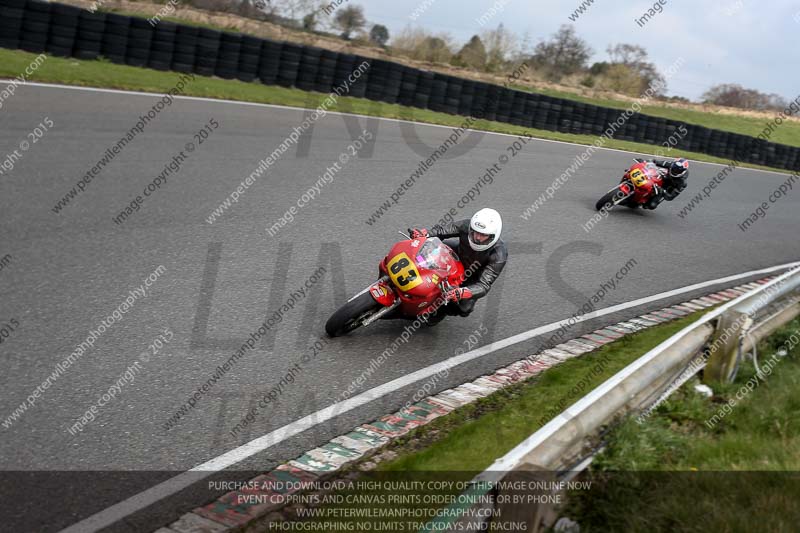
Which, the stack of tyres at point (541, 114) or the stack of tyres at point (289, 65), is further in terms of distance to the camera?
the stack of tyres at point (541, 114)

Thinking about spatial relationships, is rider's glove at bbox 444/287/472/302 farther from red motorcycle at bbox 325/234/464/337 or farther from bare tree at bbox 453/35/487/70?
bare tree at bbox 453/35/487/70

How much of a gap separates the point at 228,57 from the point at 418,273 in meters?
13.3

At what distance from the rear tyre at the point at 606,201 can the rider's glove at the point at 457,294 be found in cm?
764

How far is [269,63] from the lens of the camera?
19109mm

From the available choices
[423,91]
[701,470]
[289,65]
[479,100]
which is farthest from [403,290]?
[479,100]

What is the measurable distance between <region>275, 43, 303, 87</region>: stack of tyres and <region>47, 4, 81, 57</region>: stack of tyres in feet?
15.1

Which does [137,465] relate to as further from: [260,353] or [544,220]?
[544,220]

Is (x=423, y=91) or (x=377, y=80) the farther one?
(x=423, y=91)

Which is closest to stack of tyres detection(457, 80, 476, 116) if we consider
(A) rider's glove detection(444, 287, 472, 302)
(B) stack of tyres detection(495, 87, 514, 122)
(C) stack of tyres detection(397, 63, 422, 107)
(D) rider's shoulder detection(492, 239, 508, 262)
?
(B) stack of tyres detection(495, 87, 514, 122)

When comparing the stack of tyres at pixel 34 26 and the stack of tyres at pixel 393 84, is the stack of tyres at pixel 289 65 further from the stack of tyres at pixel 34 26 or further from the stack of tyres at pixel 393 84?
the stack of tyres at pixel 34 26

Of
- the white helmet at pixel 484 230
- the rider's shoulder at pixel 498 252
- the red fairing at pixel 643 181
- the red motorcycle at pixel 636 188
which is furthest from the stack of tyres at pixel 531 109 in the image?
the white helmet at pixel 484 230

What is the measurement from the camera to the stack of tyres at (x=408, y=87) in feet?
69.0

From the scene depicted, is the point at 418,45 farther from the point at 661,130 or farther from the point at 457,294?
the point at 457,294

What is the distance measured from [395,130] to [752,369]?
1199 centimetres
